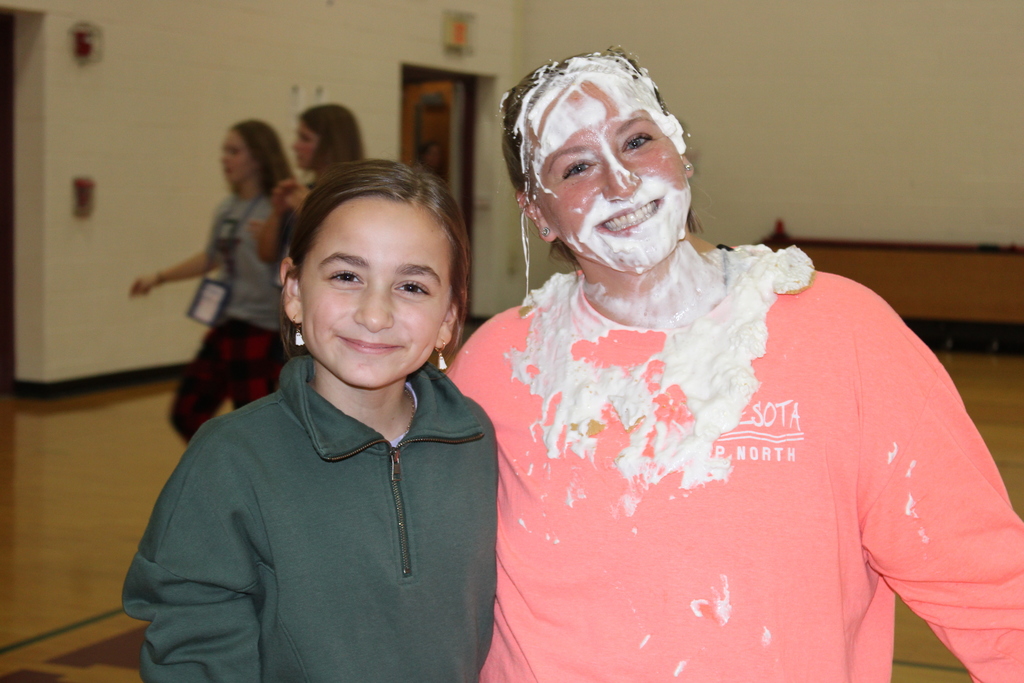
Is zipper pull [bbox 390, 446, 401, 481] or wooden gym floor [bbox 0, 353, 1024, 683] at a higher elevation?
zipper pull [bbox 390, 446, 401, 481]

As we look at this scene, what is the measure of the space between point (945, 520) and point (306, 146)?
2.79 meters

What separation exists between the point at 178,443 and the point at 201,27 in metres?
2.73

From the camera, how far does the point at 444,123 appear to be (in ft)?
28.4

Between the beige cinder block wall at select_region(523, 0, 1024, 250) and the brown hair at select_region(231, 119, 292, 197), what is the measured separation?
5116mm

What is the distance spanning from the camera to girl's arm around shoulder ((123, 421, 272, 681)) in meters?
1.03

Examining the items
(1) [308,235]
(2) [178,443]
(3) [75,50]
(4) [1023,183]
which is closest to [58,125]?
(3) [75,50]

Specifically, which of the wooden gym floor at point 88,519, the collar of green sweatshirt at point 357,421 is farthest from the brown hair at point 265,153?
the collar of green sweatshirt at point 357,421

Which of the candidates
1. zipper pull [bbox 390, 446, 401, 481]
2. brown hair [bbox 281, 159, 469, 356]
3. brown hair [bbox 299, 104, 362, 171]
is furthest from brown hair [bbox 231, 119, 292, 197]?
zipper pull [bbox 390, 446, 401, 481]

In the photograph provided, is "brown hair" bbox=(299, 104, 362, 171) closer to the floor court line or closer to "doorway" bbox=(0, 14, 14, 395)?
the floor court line

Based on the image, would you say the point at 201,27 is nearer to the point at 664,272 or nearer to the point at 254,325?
the point at 254,325

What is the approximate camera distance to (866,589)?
1.14 metres

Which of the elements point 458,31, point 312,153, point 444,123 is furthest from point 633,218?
point 444,123

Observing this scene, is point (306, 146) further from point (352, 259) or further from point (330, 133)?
point (352, 259)

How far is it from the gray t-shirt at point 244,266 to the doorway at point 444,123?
5.00 metres
